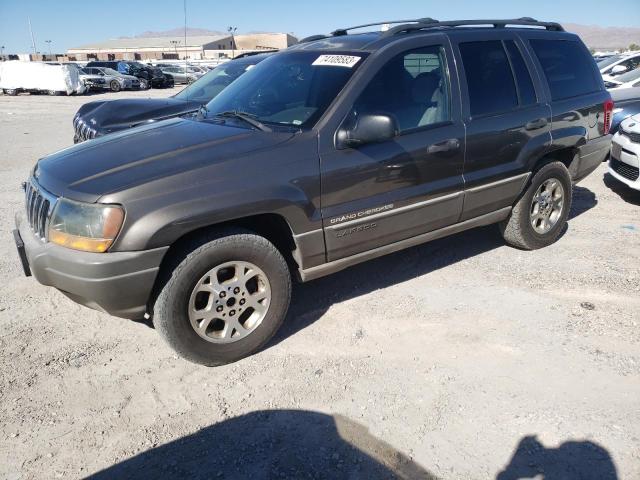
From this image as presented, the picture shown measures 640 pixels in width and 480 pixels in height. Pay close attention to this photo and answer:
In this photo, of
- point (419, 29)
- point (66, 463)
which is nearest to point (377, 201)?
point (419, 29)

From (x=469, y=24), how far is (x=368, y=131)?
5.72 feet

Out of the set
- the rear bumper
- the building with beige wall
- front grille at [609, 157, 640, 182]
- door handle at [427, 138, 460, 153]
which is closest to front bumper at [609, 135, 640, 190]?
front grille at [609, 157, 640, 182]

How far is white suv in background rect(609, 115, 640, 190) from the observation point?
614 centimetres

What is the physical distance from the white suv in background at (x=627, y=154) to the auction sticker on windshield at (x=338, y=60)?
4.29 metres

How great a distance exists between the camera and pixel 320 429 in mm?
2672

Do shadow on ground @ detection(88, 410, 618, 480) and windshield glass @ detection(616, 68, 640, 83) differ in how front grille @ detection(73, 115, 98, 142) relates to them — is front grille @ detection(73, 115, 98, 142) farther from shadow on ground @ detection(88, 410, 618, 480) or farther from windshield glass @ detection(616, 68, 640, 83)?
windshield glass @ detection(616, 68, 640, 83)

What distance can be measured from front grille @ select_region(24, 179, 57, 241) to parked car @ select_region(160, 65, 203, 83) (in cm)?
3171

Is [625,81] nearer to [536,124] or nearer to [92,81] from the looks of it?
[536,124]

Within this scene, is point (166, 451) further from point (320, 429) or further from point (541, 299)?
point (541, 299)

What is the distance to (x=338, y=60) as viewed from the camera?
3.66 meters

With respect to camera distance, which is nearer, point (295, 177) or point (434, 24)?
point (295, 177)

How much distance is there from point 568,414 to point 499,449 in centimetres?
50

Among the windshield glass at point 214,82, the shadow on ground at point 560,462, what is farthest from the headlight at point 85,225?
the windshield glass at point 214,82

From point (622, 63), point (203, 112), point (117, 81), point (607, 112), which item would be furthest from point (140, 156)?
point (117, 81)
